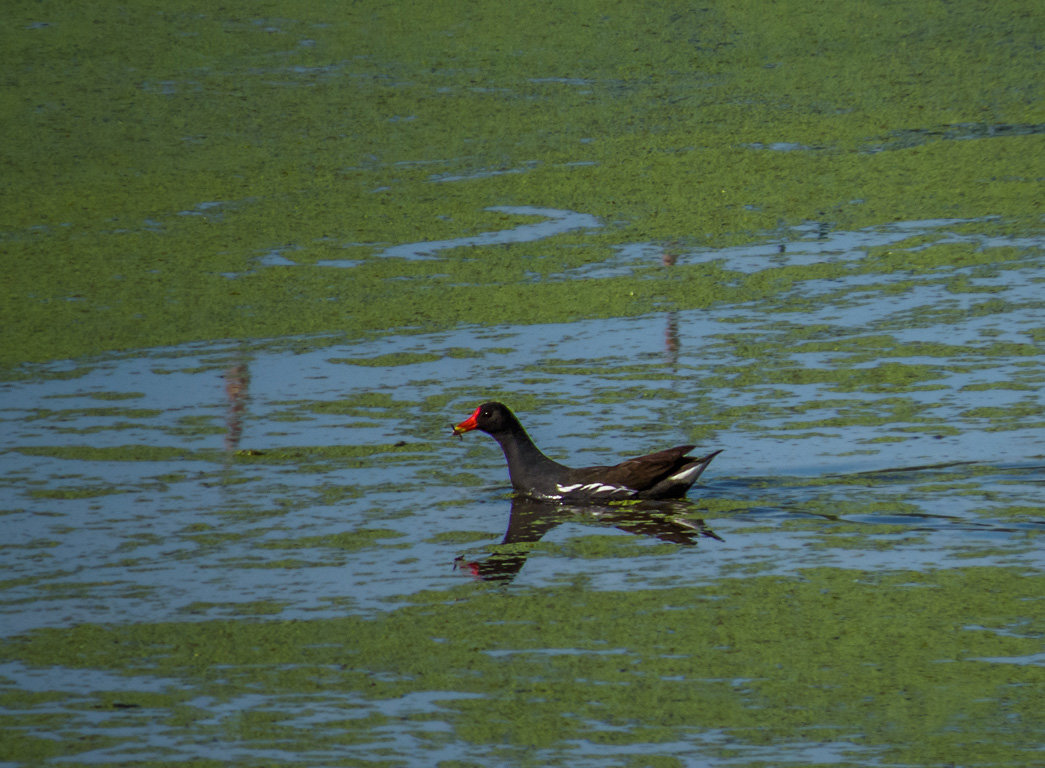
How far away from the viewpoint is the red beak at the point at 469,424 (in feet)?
19.0

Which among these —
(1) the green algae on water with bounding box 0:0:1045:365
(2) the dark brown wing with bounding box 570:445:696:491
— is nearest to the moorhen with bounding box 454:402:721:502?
(2) the dark brown wing with bounding box 570:445:696:491

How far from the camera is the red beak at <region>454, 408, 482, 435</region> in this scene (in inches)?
228

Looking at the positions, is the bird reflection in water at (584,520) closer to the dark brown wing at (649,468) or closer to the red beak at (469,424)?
the dark brown wing at (649,468)

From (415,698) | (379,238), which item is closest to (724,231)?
(379,238)

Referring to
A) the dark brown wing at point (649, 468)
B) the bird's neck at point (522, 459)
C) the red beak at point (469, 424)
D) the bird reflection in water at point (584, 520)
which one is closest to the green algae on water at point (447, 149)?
the red beak at point (469, 424)

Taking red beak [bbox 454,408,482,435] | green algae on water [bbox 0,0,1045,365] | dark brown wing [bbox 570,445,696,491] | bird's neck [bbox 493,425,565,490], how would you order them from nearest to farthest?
dark brown wing [bbox 570,445,696,491]
bird's neck [bbox 493,425,565,490]
red beak [bbox 454,408,482,435]
green algae on water [bbox 0,0,1045,365]

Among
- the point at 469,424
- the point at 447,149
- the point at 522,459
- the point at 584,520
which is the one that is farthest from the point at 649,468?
the point at 447,149

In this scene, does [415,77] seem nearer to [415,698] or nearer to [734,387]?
[734,387]

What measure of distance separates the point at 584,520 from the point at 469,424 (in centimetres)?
60

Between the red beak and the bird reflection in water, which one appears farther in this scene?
the red beak

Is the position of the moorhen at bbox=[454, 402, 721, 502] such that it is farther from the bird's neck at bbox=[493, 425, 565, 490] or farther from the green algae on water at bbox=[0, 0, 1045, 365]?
the green algae on water at bbox=[0, 0, 1045, 365]

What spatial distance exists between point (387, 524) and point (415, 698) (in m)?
1.30

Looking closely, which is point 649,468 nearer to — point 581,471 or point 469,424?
point 581,471

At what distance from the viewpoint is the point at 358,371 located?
669 centimetres
